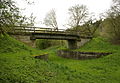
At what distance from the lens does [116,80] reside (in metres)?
9.79

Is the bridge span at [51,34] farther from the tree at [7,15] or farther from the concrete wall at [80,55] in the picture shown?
the tree at [7,15]

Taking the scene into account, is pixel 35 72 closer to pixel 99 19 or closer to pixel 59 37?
pixel 59 37


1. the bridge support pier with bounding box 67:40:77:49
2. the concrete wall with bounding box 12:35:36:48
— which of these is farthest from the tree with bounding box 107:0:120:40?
the concrete wall with bounding box 12:35:36:48

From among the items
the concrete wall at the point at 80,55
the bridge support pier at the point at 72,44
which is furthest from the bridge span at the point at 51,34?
the concrete wall at the point at 80,55

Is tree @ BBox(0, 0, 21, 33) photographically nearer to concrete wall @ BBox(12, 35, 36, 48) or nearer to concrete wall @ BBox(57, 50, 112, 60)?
concrete wall @ BBox(12, 35, 36, 48)

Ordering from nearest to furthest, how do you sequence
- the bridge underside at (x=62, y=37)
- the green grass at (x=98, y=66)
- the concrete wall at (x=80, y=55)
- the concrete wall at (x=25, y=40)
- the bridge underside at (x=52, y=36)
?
the green grass at (x=98, y=66)
the concrete wall at (x=25, y=40)
the concrete wall at (x=80, y=55)
the bridge underside at (x=52, y=36)
the bridge underside at (x=62, y=37)

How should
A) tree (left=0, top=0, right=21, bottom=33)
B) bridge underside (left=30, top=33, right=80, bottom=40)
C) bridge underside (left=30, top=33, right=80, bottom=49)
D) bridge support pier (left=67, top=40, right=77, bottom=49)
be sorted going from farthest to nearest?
bridge support pier (left=67, top=40, right=77, bottom=49)
bridge underside (left=30, top=33, right=80, bottom=49)
bridge underside (left=30, top=33, right=80, bottom=40)
tree (left=0, top=0, right=21, bottom=33)

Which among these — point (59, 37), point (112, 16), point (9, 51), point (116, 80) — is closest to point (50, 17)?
point (59, 37)

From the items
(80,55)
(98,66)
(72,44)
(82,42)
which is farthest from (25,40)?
(82,42)

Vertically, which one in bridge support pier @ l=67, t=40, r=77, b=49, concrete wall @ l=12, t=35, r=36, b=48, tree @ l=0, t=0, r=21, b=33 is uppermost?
tree @ l=0, t=0, r=21, b=33

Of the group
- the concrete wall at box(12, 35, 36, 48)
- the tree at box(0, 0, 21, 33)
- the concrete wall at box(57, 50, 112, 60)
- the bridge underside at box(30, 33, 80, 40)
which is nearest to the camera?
the tree at box(0, 0, 21, 33)

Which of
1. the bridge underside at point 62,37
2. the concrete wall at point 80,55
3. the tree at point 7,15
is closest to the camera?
the tree at point 7,15

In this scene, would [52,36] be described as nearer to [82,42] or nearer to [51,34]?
[51,34]

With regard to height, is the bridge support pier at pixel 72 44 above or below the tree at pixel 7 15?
below
